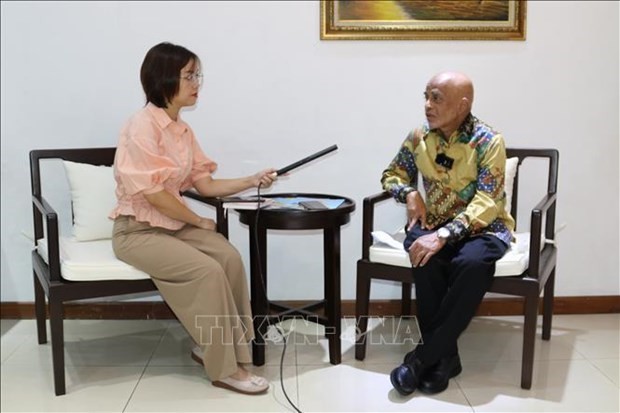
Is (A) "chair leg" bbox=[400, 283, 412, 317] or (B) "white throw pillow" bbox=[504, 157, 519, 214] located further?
(A) "chair leg" bbox=[400, 283, 412, 317]

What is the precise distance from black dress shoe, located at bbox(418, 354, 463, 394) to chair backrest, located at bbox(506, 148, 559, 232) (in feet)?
2.43

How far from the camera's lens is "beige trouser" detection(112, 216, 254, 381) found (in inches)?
90.1

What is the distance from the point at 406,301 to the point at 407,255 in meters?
0.70

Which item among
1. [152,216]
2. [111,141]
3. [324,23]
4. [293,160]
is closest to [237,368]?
[152,216]

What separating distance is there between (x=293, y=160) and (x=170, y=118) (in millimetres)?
737

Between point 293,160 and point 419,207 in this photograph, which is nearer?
point 419,207

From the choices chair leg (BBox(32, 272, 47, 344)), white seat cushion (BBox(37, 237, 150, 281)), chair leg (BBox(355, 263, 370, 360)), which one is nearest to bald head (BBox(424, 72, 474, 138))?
chair leg (BBox(355, 263, 370, 360))

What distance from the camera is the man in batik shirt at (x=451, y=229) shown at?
2309mm

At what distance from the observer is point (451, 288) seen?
2.31 meters

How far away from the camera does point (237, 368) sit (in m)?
2.36

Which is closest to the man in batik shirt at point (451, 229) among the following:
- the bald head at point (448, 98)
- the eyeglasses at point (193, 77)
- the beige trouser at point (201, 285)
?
the bald head at point (448, 98)

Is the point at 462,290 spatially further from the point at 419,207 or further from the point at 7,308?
the point at 7,308

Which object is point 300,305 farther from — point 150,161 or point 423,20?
point 423,20

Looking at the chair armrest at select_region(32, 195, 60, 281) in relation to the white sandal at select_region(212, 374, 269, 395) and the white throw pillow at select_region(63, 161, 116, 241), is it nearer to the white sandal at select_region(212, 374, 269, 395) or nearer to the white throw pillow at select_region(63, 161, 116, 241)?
the white throw pillow at select_region(63, 161, 116, 241)
